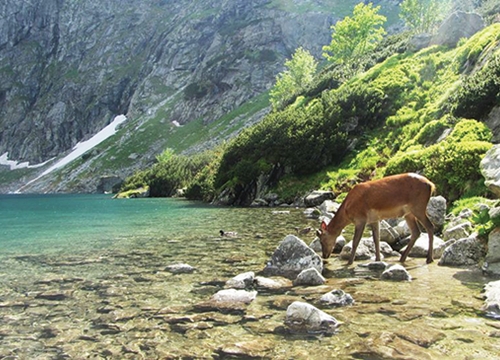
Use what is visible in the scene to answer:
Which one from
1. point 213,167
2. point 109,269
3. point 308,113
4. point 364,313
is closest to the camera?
point 364,313

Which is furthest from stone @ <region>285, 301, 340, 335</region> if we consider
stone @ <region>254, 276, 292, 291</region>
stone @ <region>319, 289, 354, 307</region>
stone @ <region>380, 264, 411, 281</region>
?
stone @ <region>380, 264, 411, 281</region>

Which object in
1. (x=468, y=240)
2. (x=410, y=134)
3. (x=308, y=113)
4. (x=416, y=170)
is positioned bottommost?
(x=468, y=240)

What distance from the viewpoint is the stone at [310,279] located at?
1141 centimetres

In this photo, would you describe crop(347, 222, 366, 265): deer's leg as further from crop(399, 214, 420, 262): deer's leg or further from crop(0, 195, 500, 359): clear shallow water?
crop(399, 214, 420, 262): deer's leg

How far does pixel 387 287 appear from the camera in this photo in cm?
1063

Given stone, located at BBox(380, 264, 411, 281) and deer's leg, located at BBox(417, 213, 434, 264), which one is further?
deer's leg, located at BBox(417, 213, 434, 264)

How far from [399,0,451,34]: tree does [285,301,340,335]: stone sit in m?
85.3

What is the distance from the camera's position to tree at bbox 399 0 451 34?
80.9 m

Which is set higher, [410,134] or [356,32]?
[356,32]

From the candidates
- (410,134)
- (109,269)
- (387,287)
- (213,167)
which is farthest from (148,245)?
(213,167)

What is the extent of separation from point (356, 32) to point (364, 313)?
83616 millimetres

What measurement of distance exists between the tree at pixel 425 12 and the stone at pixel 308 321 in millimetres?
85269

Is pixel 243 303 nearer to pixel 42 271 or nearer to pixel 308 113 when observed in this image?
pixel 42 271

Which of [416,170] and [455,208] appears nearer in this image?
[455,208]
